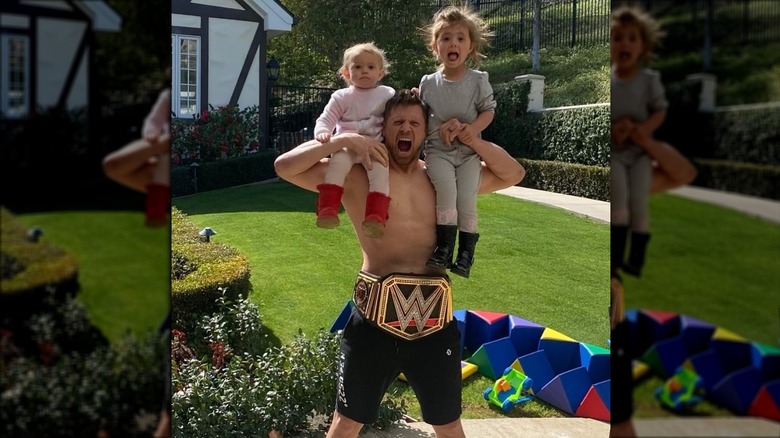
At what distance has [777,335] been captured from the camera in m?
0.75

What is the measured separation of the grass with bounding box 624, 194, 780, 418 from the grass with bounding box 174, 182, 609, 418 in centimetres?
455

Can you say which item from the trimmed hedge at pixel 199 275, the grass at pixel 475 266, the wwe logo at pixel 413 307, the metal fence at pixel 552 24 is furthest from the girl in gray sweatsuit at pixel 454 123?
the metal fence at pixel 552 24

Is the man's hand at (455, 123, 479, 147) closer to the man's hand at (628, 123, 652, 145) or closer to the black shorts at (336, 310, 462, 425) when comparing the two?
the black shorts at (336, 310, 462, 425)

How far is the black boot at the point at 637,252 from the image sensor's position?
74 centimetres

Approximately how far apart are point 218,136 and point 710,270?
5937 mm

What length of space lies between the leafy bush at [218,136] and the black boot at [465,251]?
419cm

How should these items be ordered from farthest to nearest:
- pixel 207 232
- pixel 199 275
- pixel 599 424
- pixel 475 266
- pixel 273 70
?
1. pixel 273 70
2. pixel 475 266
3. pixel 207 232
4. pixel 199 275
5. pixel 599 424

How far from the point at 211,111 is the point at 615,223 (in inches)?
244

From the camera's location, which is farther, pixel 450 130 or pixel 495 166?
pixel 495 166

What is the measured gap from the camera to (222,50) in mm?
6562

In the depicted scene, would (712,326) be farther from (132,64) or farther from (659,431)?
(132,64)

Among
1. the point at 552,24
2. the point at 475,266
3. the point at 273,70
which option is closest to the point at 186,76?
the point at 273,70

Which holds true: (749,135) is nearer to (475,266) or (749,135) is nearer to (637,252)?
(637,252)

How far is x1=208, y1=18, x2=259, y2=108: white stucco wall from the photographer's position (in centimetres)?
642
